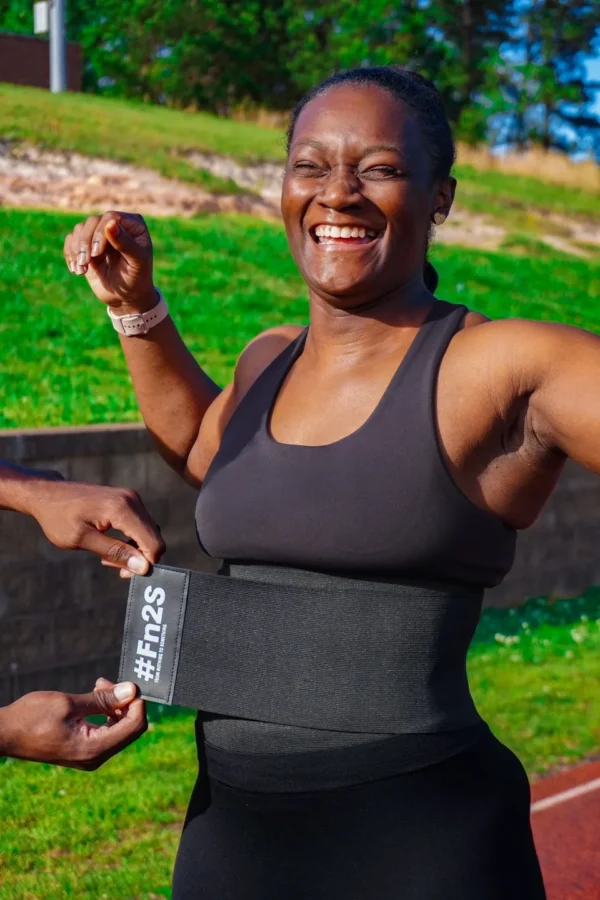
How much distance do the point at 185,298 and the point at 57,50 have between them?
1361 centimetres

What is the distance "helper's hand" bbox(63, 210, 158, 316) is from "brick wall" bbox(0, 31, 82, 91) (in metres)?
25.9

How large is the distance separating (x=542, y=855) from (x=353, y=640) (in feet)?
11.9

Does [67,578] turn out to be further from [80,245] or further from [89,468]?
[80,245]

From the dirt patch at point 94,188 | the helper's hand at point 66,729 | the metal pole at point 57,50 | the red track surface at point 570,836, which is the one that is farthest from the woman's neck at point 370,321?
the metal pole at point 57,50

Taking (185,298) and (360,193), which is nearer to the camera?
(360,193)

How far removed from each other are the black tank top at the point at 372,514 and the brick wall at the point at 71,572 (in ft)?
15.1

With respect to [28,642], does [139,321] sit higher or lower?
higher

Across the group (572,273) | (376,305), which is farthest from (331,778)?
(572,273)

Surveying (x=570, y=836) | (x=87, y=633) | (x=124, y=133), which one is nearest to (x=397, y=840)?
(x=570, y=836)

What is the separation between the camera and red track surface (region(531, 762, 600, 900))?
17.2ft

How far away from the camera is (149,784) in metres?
5.98

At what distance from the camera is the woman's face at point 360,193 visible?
2.35 meters

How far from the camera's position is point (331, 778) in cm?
221

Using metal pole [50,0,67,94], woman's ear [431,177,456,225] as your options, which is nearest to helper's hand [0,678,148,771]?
woman's ear [431,177,456,225]
